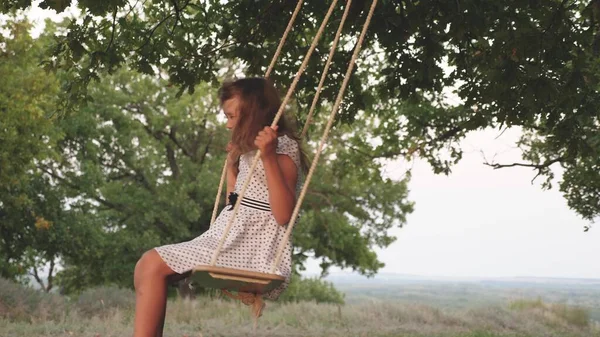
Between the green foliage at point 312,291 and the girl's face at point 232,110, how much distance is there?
74.9 feet

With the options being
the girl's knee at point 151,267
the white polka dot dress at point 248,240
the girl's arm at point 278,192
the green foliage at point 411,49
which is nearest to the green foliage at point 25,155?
the green foliage at point 411,49

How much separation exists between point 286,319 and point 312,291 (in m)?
16.5

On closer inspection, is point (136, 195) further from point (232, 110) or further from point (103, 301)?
point (232, 110)

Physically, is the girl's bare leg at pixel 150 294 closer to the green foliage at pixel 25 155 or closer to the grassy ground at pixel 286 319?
the grassy ground at pixel 286 319

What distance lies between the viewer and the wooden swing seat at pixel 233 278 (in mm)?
3283

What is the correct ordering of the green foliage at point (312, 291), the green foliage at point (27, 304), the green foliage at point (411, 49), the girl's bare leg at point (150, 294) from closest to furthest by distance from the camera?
the girl's bare leg at point (150, 294), the green foliage at point (411, 49), the green foliage at point (27, 304), the green foliage at point (312, 291)

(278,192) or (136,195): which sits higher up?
(136,195)

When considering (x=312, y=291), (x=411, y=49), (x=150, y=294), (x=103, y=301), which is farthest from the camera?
(x=312, y=291)

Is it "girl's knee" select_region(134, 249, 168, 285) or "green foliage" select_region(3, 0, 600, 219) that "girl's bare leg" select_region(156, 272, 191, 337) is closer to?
"girl's knee" select_region(134, 249, 168, 285)

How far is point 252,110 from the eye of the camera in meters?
4.12

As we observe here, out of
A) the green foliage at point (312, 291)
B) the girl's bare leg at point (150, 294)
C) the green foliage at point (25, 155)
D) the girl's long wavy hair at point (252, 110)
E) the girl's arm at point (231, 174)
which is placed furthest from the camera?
the green foliage at point (312, 291)

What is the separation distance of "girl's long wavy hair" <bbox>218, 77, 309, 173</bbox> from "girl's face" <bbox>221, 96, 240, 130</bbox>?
0.04 ft

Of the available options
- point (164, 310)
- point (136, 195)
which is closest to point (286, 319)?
point (164, 310)

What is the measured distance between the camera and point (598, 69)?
9930 millimetres
